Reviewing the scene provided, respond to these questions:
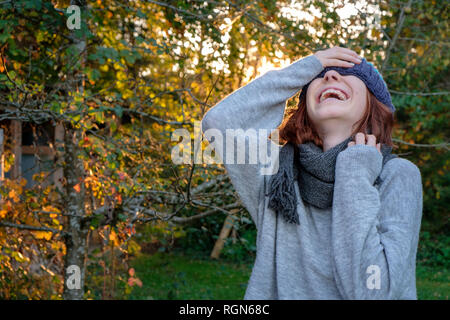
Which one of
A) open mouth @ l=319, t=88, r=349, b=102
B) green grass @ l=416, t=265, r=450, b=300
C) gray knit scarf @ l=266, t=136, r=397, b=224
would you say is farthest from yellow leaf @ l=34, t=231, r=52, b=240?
green grass @ l=416, t=265, r=450, b=300

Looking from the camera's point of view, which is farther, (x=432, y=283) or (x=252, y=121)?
(x=432, y=283)

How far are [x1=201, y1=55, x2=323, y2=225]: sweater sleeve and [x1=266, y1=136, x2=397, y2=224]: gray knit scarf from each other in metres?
0.09

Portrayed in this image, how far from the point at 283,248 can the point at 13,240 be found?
266cm

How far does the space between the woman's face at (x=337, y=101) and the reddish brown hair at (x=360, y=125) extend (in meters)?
0.03

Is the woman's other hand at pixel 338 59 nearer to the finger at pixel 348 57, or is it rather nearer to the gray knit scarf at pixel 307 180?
the finger at pixel 348 57

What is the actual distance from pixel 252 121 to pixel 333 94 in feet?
0.90

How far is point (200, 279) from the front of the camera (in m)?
7.50

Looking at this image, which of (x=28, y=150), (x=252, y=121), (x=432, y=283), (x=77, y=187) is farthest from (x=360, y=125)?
(x=28, y=150)

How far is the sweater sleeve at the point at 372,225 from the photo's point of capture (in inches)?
49.9

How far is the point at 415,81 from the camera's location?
5.28 m

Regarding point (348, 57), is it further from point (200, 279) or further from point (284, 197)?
point (200, 279)

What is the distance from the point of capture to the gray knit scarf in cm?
144

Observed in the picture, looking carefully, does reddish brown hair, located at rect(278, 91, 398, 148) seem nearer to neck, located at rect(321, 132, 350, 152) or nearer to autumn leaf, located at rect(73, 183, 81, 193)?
neck, located at rect(321, 132, 350, 152)

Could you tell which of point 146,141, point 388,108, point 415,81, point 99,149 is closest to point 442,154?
point 415,81
